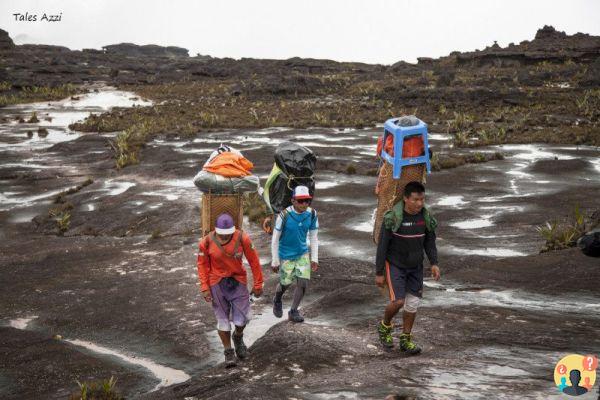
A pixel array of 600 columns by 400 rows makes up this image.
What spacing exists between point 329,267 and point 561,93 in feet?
126

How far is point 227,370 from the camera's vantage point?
6.35 metres

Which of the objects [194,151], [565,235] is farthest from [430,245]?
[194,151]

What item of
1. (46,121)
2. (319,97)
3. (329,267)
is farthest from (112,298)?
(319,97)

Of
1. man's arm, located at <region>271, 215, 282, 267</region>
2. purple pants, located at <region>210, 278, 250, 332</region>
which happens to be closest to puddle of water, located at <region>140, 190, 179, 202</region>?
man's arm, located at <region>271, 215, 282, 267</region>

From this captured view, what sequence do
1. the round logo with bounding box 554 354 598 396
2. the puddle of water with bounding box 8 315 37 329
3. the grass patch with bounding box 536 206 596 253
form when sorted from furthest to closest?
1. the grass patch with bounding box 536 206 596 253
2. the puddle of water with bounding box 8 315 37 329
3. the round logo with bounding box 554 354 598 396

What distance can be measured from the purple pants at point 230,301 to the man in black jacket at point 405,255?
4.91 feet

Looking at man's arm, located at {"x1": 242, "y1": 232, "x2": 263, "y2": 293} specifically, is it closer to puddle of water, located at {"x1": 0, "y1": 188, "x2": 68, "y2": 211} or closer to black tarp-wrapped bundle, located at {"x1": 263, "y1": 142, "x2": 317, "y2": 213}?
black tarp-wrapped bundle, located at {"x1": 263, "y1": 142, "x2": 317, "y2": 213}

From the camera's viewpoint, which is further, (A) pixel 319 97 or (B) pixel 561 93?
(A) pixel 319 97

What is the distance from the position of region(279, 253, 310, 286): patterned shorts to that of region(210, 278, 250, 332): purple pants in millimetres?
924

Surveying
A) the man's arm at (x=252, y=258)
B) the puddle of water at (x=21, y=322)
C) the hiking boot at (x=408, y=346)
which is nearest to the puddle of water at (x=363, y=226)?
the puddle of water at (x=21, y=322)

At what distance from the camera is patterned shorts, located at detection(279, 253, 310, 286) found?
7.56m

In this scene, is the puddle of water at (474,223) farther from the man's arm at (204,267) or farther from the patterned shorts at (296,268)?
the man's arm at (204,267)

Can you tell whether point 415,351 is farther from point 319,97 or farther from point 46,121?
point 319,97

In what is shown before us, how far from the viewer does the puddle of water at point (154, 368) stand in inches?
277
